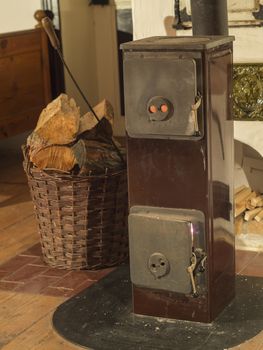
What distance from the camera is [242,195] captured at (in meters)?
3.81

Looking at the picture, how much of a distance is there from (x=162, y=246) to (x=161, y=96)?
50 centimetres

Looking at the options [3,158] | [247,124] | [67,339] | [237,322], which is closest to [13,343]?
[67,339]

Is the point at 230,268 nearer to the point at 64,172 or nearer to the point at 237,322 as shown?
the point at 237,322

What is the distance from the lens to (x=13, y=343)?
2.71m

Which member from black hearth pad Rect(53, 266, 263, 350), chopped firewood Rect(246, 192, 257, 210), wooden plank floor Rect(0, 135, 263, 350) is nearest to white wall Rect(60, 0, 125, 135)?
wooden plank floor Rect(0, 135, 263, 350)

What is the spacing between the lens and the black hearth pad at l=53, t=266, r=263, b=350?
2629 mm

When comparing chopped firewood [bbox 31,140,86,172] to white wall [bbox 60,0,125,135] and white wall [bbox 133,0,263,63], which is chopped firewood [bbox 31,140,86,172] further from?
white wall [bbox 60,0,125,135]

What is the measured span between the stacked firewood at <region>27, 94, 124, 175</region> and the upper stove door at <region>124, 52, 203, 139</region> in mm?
620

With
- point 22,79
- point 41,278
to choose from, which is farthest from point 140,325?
point 22,79

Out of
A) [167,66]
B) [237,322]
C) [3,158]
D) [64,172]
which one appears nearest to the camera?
[167,66]

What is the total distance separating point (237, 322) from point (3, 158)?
3201 mm

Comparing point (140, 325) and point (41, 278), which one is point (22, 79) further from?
point (140, 325)

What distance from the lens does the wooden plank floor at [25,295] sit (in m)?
2.71

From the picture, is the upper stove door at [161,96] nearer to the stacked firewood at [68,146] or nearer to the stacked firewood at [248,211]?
the stacked firewood at [68,146]
